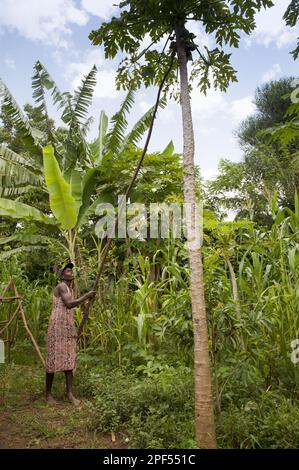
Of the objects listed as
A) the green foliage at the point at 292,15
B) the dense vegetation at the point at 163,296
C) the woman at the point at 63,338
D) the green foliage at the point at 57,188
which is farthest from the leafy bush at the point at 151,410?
the green foliage at the point at 292,15

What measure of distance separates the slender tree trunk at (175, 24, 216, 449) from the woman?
5.92 ft

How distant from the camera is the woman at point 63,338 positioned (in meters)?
4.43

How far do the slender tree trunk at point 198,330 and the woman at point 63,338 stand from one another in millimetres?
1803

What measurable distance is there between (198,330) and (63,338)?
83.4 inches

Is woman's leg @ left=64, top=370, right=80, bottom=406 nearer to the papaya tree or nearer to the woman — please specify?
the woman

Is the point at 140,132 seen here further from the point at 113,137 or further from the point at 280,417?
the point at 280,417

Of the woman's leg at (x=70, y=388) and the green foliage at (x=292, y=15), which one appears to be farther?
the woman's leg at (x=70, y=388)

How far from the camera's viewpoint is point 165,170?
279 inches

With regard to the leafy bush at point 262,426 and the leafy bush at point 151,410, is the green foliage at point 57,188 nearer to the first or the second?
the leafy bush at point 151,410

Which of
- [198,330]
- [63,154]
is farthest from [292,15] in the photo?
[63,154]

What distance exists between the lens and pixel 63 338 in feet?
14.9

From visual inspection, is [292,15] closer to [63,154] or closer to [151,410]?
[151,410]

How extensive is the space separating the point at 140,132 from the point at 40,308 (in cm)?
356
